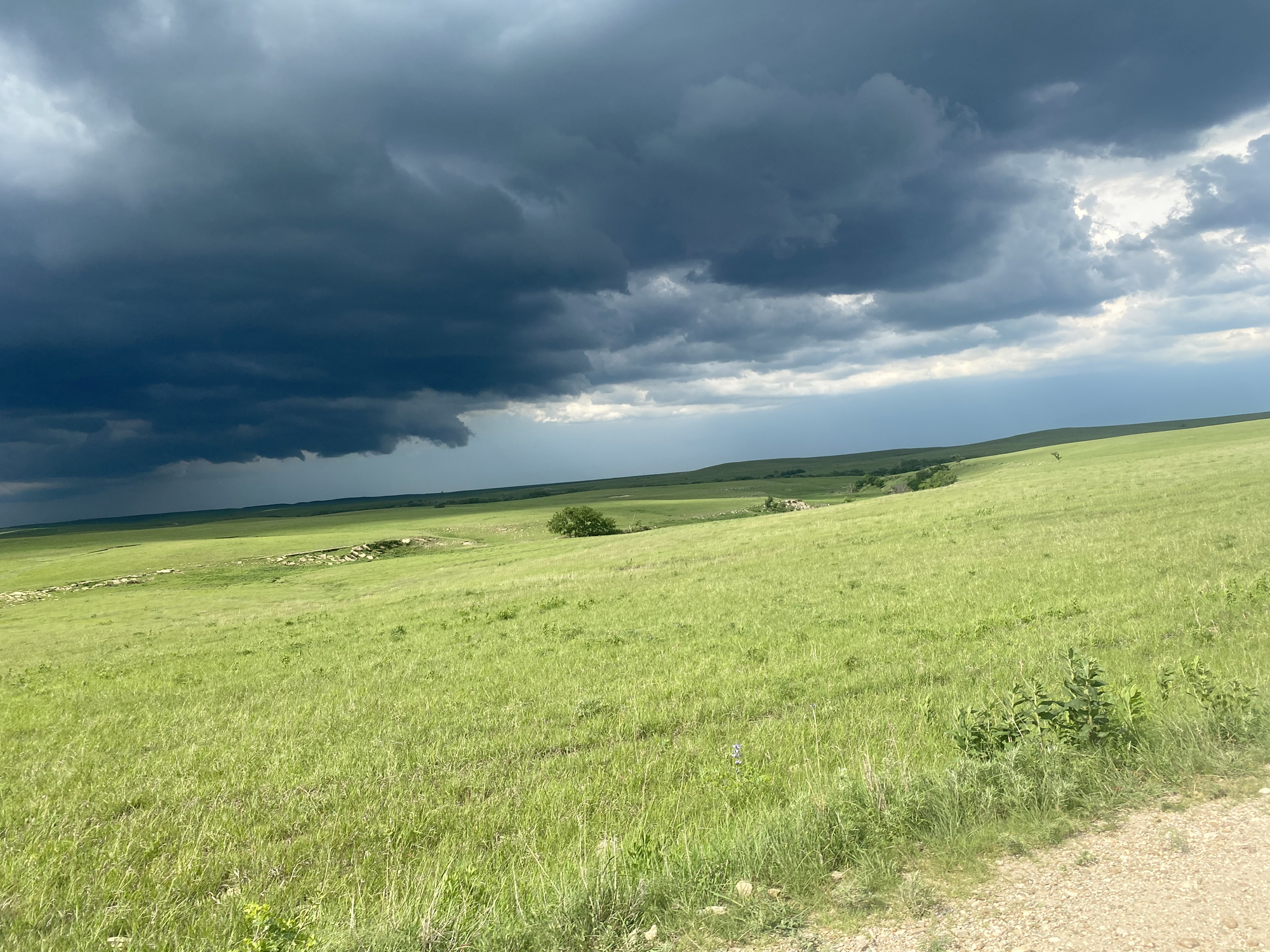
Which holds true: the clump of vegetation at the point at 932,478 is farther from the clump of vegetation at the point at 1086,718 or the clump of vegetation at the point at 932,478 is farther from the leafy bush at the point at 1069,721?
the leafy bush at the point at 1069,721

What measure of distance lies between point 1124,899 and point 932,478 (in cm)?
9857

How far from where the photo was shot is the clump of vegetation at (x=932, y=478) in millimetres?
90438

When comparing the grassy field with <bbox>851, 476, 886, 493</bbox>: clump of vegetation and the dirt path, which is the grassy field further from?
<bbox>851, 476, 886, 493</bbox>: clump of vegetation

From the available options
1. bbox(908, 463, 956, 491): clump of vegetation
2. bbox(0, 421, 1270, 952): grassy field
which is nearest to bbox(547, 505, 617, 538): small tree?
bbox(908, 463, 956, 491): clump of vegetation

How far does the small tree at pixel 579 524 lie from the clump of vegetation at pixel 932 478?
138 ft

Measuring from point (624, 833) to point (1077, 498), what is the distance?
37036 mm

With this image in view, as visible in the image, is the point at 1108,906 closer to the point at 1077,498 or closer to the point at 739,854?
the point at 739,854

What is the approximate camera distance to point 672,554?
38.2 meters

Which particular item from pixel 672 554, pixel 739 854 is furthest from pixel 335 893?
pixel 672 554

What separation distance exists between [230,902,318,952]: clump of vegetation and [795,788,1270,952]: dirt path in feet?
12.3

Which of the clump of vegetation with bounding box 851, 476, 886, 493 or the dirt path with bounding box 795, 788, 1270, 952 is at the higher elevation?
the dirt path with bounding box 795, 788, 1270, 952

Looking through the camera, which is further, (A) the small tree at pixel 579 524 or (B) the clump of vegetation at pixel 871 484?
(B) the clump of vegetation at pixel 871 484

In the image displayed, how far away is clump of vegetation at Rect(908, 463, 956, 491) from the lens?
9044 cm

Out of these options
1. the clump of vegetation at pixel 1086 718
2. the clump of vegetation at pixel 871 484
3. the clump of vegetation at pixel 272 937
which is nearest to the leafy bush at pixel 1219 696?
the clump of vegetation at pixel 1086 718
